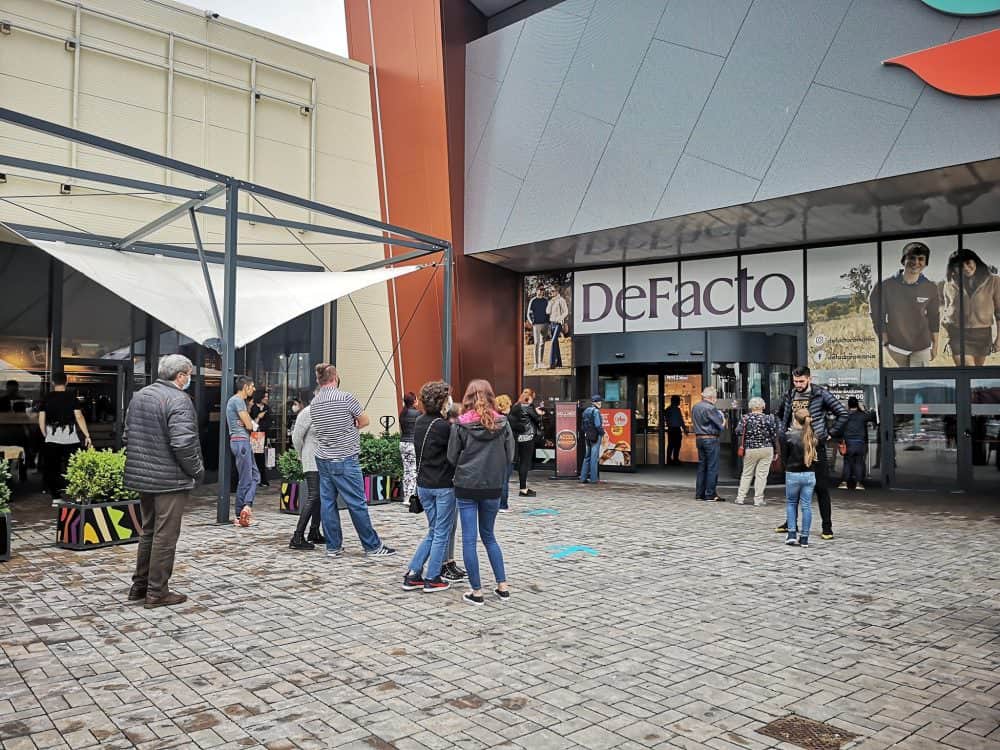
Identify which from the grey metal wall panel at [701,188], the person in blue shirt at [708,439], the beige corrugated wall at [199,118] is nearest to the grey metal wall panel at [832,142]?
the grey metal wall panel at [701,188]

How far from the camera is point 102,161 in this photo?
12062 mm

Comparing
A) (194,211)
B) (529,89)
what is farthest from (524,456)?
(529,89)

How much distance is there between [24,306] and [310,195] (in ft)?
17.4

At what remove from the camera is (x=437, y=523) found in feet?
19.1

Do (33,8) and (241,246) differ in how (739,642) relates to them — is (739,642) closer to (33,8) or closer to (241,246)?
(241,246)

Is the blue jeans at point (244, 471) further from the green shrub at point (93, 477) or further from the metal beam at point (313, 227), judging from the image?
the metal beam at point (313, 227)

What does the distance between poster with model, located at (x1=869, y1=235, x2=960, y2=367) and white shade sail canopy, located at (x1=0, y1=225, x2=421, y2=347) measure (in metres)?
8.34

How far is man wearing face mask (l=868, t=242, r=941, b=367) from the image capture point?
42.2ft

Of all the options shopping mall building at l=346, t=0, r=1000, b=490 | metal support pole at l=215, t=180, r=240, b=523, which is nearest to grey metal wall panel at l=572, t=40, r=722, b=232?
shopping mall building at l=346, t=0, r=1000, b=490

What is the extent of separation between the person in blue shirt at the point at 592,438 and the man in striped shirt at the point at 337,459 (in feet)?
23.2

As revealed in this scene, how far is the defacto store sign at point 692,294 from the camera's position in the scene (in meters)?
14.1

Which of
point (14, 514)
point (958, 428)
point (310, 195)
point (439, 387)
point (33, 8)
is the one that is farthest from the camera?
point (310, 195)

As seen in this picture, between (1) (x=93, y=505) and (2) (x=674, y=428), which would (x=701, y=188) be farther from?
(1) (x=93, y=505)

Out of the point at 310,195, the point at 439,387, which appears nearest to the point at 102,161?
the point at 310,195
